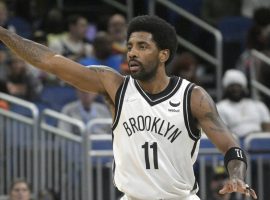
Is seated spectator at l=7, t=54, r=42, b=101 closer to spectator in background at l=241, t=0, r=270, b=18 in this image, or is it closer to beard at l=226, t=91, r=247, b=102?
beard at l=226, t=91, r=247, b=102

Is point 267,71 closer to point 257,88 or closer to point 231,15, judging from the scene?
point 257,88

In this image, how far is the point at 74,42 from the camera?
47.2ft

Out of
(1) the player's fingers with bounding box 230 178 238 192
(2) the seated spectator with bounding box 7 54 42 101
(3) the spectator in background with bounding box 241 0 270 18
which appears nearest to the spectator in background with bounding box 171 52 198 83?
(2) the seated spectator with bounding box 7 54 42 101

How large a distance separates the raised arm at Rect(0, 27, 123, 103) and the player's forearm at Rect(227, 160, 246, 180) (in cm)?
101

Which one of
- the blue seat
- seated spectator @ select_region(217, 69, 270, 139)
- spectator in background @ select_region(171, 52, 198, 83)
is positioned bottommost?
seated spectator @ select_region(217, 69, 270, 139)

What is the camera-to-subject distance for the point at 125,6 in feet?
53.4

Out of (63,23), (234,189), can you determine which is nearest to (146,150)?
(234,189)

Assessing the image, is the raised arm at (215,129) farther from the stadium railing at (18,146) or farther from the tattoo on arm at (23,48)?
the stadium railing at (18,146)

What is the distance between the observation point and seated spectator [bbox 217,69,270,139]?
1280cm

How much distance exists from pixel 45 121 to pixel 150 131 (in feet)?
17.3

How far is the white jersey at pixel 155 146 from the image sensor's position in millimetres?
6980

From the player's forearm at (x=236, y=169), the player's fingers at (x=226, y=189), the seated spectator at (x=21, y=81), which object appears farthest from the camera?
the seated spectator at (x=21, y=81)

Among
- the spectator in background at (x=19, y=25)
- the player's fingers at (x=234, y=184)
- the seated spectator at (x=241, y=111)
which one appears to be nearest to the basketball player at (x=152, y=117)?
the player's fingers at (x=234, y=184)

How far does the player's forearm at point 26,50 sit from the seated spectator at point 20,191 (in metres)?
4.07
